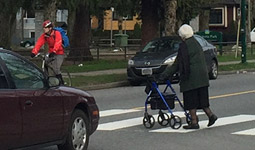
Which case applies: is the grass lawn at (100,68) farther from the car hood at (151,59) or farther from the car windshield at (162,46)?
the car windshield at (162,46)

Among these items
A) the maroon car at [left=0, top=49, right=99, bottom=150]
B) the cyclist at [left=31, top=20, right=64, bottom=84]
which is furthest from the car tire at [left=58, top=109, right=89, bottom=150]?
the cyclist at [left=31, top=20, right=64, bottom=84]

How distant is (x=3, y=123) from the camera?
678 centimetres

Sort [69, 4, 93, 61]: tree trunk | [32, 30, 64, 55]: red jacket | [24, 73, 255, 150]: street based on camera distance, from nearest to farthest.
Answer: [24, 73, 255, 150]: street
[32, 30, 64, 55]: red jacket
[69, 4, 93, 61]: tree trunk

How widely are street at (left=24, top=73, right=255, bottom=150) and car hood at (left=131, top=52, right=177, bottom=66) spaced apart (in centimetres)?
288

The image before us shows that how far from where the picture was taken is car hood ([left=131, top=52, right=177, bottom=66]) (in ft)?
64.3

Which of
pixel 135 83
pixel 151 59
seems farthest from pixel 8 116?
pixel 135 83

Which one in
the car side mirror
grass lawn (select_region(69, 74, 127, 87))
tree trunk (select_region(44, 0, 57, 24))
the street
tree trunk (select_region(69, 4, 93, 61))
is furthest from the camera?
tree trunk (select_region(69, 4, 93, 61))

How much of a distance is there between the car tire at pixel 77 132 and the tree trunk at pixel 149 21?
73.7 ft

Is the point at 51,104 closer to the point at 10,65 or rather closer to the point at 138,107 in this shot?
the point at 10,65

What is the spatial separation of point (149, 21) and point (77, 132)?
23.0 m

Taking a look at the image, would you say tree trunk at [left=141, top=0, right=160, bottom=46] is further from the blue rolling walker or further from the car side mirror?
the car side mirror

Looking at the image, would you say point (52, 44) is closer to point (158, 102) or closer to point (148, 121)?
point (148, 121)

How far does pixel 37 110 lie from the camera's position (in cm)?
743

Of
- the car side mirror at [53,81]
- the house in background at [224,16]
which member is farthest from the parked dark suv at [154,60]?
the house in background at [224,16]
